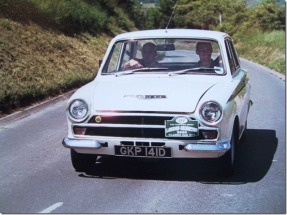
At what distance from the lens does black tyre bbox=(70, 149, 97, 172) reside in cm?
558

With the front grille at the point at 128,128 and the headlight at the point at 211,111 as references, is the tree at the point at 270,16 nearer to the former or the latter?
the headlight at the point at 211,111

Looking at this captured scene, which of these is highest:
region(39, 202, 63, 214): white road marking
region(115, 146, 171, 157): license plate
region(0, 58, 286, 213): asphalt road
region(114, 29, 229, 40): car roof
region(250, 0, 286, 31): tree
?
region(114, 29, 229, 40): car roof

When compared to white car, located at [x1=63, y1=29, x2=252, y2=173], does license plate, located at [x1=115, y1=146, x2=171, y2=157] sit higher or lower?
lower

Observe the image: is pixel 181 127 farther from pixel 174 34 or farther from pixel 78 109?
pixel 174 34

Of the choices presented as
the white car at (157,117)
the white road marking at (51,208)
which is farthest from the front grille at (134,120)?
the white road marking at (51,208)

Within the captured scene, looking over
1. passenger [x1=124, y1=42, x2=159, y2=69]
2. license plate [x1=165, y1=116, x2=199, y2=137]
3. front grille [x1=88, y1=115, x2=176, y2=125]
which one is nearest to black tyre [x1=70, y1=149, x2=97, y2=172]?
front grille [x1=88, y1=115, x2=176, y2=125]

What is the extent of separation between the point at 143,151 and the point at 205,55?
6.38ft

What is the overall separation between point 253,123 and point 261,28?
41008 millimetres

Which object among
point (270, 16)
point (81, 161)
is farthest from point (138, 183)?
point (270, 16)

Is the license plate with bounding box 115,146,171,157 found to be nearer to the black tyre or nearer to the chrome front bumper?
the chrome front bumper

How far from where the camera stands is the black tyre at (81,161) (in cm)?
558

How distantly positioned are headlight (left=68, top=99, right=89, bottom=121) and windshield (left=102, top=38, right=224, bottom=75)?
1136 mm

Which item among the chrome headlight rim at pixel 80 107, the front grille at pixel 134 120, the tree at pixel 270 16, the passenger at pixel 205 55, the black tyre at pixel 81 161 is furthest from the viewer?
the tree at pixel 270 16

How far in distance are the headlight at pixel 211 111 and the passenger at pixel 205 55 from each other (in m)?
1.44
